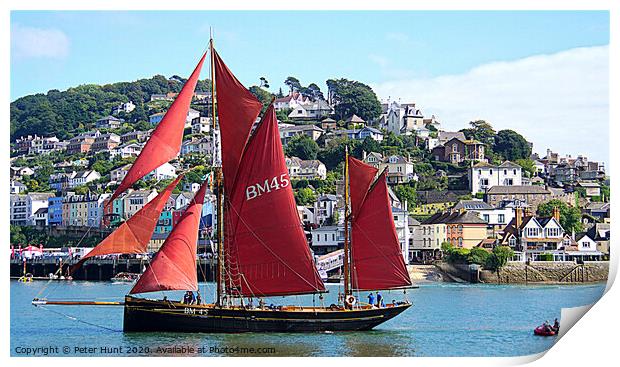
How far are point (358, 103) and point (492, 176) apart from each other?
24.3m

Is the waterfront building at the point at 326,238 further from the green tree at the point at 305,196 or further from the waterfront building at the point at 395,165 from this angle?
the waterfront building at the point at 395,165

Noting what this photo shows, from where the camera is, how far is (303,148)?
246 feet

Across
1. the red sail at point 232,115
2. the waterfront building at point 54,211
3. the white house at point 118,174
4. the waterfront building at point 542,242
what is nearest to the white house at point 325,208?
the waterfront building at point 542,242

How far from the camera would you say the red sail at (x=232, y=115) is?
1967cm

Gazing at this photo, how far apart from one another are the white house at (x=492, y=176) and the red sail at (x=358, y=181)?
44.5 meters

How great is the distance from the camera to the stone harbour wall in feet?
147

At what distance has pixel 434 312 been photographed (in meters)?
27.0

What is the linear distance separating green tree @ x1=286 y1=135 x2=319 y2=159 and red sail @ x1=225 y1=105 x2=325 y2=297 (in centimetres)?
5397

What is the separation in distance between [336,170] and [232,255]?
50.4 metres

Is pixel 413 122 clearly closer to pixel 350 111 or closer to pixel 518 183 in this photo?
pixel 350 111

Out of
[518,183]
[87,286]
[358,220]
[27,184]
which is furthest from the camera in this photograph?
[27,184]

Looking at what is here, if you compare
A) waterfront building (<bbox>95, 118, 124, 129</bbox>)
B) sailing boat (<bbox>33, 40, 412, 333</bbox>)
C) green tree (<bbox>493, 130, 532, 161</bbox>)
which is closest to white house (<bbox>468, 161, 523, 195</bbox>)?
green tree (<bbox>493, 130, 532, 161</bbox>)

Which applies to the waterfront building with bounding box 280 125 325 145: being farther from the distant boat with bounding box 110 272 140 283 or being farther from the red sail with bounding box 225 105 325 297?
the red sail with bounding box 225 105 325 297
